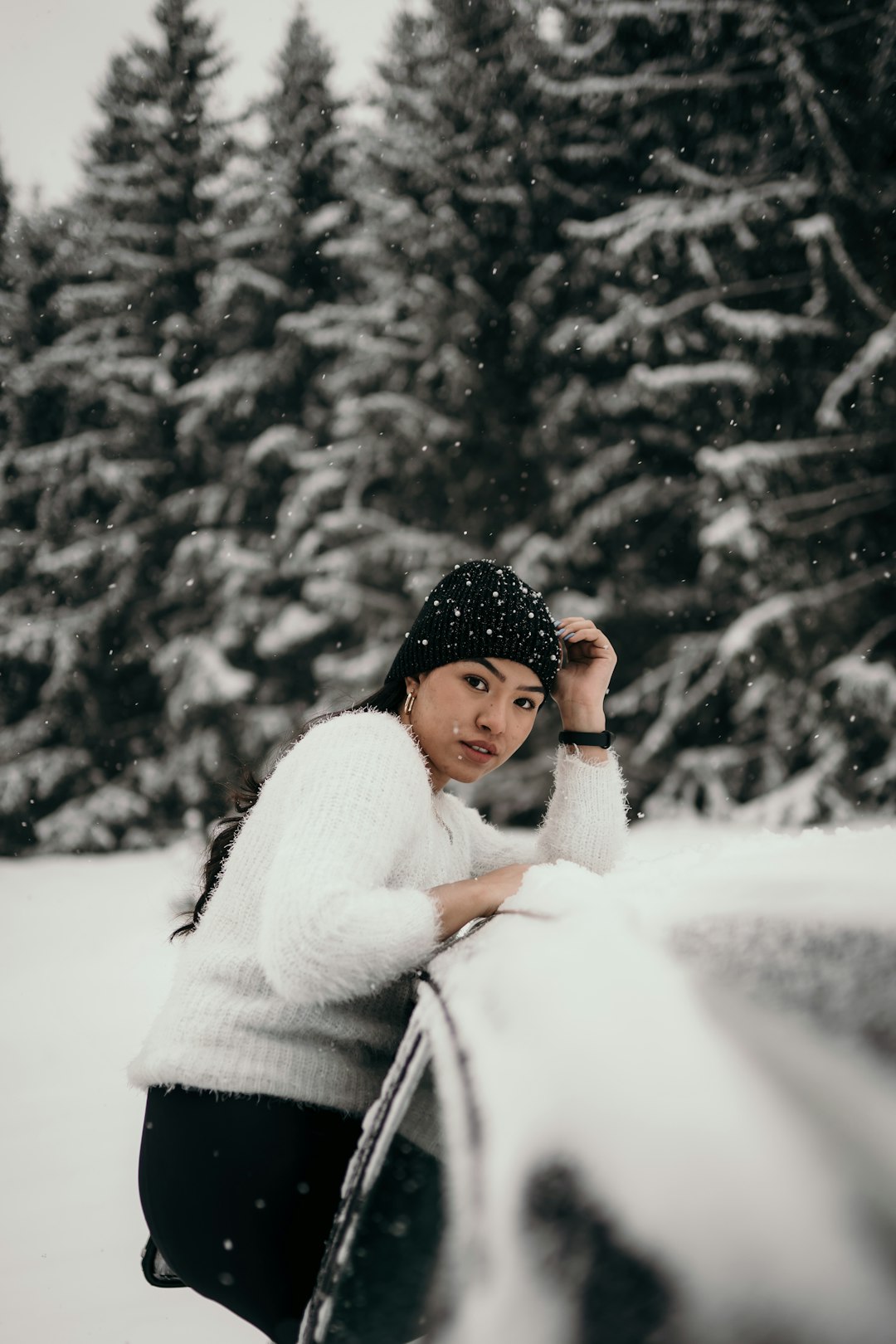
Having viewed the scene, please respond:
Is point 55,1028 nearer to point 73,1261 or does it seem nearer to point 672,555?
point 73,1261

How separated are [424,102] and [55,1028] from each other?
10716 mm

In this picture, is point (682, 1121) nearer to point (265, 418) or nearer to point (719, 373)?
point (719, 373)

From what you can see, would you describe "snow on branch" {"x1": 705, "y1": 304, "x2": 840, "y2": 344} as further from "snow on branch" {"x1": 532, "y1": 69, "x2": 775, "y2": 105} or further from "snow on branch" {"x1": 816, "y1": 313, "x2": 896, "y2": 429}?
"snow on branch" {"x1": 532, "y1": 69, "x2": 775, "y2": 105}

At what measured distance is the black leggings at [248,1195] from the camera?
4.21 feet

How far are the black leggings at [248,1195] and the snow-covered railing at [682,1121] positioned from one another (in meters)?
0.34

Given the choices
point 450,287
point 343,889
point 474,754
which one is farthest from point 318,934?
point 450,287

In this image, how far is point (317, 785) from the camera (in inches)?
51.8

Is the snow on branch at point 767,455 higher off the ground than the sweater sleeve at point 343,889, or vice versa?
the snow on branch at point 767,455

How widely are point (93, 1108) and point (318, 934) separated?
282cm

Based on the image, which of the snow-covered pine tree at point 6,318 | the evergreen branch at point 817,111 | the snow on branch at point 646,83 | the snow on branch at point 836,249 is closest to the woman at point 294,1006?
the snow on branch at point 836,249

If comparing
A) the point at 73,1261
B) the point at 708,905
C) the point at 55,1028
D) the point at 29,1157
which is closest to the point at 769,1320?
the point at 708,905

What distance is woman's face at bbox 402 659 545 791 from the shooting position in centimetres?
167

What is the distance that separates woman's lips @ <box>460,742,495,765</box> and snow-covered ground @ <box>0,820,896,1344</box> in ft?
1.09

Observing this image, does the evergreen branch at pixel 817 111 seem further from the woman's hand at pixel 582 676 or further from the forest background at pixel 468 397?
the woman's hand at pixel 582 676
